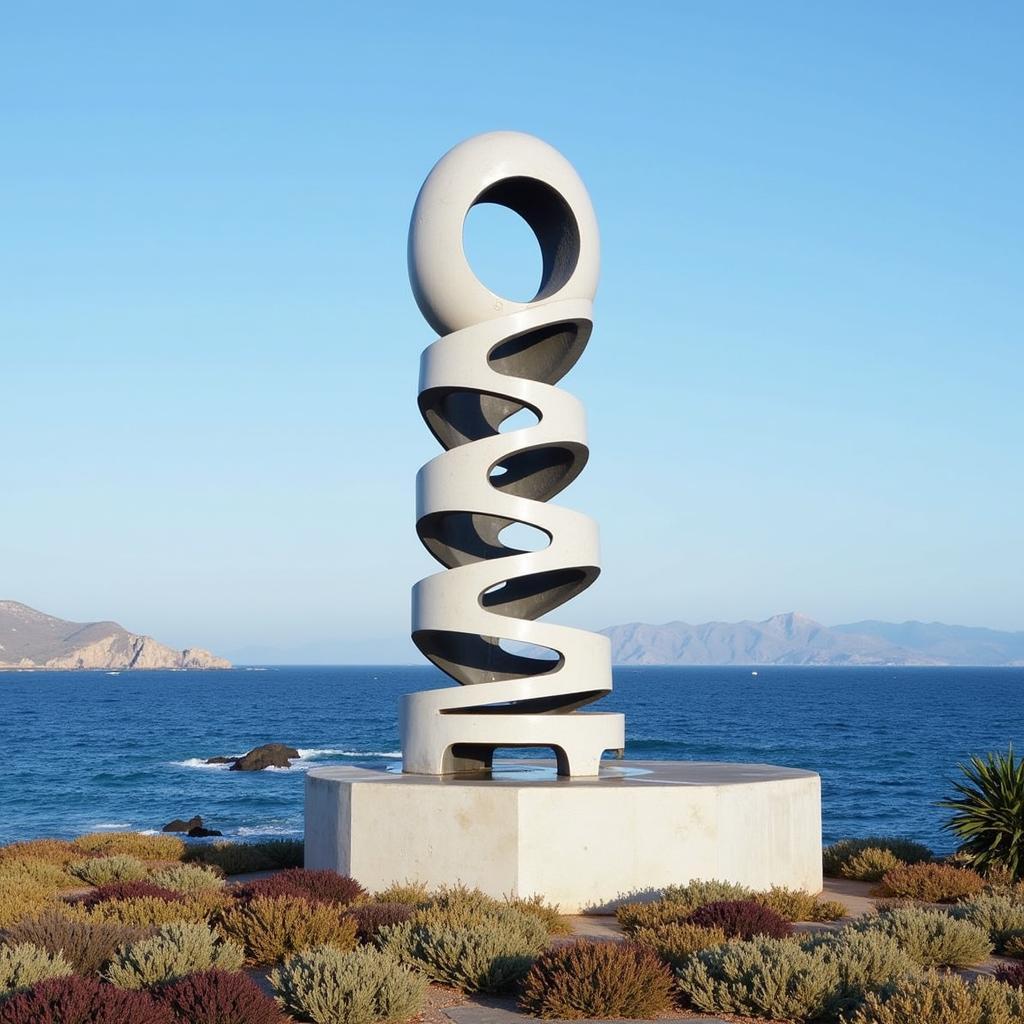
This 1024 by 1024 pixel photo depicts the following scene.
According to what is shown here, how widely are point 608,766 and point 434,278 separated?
8.15 metres

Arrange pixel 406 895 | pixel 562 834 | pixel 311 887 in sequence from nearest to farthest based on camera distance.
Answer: pixel 311 887 < pixel 406 895 < pixel 562 834

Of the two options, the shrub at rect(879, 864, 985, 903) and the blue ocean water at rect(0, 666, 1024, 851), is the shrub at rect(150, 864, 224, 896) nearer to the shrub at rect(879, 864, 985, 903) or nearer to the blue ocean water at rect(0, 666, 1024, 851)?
the shrub at rect(879, 864, 985, 903)

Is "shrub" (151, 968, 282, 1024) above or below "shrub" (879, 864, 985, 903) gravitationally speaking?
above

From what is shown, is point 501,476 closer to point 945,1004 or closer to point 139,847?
point 139,847

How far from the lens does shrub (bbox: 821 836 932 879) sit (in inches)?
807

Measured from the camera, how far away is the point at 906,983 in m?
9.56

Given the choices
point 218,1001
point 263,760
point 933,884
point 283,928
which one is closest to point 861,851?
point 933,884

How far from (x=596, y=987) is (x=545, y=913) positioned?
4.48 meters

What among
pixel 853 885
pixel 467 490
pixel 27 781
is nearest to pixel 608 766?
pixel 853 885

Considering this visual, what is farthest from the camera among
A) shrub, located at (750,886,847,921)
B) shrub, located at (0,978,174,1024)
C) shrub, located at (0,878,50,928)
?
shrub, located at (750,886,847,921)

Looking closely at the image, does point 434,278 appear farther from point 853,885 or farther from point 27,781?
point 27,781

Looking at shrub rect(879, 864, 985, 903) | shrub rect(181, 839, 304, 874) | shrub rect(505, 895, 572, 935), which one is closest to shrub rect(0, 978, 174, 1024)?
shrub rect(505, 895, 572, 935)

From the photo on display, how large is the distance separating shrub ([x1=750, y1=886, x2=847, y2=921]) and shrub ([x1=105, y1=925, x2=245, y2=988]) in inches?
267

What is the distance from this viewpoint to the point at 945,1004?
8.86 metres
